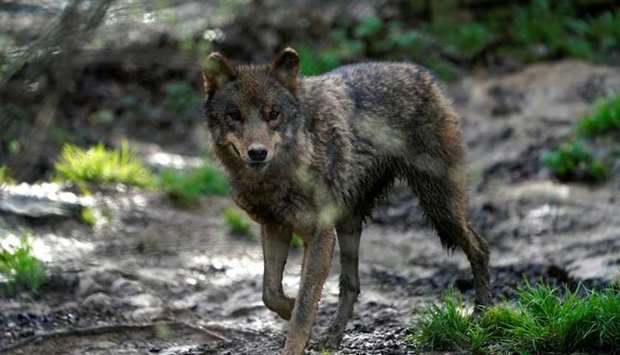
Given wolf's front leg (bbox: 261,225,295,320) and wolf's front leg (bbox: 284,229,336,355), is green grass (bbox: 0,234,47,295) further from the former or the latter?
wolf's front leg (bbox: 284,229,336,355)

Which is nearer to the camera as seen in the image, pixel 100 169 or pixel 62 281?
pixel 62 281

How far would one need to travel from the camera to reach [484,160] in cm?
1116

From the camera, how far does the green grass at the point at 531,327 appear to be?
526cm

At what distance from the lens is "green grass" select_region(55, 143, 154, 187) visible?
9.80 metres

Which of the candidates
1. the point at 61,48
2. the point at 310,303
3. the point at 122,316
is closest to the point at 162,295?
the point at 122,316

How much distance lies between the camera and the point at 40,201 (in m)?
8.86

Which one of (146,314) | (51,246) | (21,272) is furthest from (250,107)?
(51,246)

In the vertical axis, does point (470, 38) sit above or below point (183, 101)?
above

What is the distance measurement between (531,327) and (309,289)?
1.25 meters

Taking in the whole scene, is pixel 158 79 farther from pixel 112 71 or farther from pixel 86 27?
pixel 86 27

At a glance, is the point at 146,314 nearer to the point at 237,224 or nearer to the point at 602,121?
the point at 237,224

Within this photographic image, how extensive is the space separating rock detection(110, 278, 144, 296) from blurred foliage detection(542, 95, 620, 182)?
15.7 ft

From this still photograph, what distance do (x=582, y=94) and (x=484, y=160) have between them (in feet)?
5.66

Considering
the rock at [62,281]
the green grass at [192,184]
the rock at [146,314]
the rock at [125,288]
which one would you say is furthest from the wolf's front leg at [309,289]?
the green grass at [192,184]
